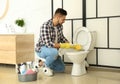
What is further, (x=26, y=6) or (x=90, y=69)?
(x=26, y=6)

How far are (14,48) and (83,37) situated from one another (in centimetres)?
116

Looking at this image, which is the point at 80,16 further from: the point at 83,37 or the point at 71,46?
the point at 71,46

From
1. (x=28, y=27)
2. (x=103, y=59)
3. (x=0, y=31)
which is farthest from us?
(x=0, y=31)

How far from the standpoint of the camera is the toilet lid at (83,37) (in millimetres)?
3182

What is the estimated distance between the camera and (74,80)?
2666 millimetres

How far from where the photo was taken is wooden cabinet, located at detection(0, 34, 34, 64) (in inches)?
140

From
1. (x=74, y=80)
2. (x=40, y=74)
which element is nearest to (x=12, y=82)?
(x=40, y=74)

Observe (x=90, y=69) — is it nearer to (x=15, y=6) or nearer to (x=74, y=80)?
(x=74, y=80)

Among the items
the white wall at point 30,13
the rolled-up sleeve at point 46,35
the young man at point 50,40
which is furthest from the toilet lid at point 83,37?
the white wall at point 30,13

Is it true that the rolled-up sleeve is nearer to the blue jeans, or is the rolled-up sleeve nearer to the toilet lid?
the blue jeans

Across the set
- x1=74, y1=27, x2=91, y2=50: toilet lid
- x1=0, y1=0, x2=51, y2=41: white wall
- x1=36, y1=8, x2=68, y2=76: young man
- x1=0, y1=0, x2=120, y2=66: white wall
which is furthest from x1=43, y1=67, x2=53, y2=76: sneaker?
x1=0, y1=0, x2=51, y2=41: white wall

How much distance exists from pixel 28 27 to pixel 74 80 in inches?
71.2

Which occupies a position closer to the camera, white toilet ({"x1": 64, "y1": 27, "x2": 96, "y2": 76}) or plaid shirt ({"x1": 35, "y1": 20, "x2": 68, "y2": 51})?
white toilet ({"x1": 64, "y1": 27, "x2": 96, "y2": 76})

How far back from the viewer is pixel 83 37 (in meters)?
3.31
